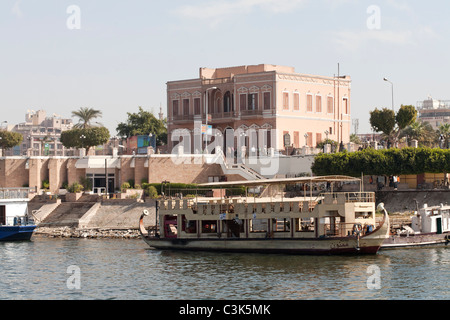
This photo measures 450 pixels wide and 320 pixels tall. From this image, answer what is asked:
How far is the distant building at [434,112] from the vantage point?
540ft

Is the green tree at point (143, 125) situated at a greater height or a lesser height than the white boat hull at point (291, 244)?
greater

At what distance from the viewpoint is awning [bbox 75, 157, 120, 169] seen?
83.5 m

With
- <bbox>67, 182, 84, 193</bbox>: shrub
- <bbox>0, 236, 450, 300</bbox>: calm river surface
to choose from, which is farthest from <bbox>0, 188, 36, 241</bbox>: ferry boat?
<bbox>67, 182, 84, 193</bbox>: shrub

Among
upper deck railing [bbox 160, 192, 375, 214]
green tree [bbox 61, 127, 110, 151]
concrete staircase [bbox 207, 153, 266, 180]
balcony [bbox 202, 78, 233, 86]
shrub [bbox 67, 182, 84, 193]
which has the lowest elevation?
upper deck railing [bbox 160, 192, 375, 214]

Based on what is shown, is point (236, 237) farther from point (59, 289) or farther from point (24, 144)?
point (24, 144)

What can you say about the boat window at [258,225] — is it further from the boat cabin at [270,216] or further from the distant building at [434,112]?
the distant building at [434,112]

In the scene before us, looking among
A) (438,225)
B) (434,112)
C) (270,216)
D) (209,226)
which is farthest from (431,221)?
(434,112)

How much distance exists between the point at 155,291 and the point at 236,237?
15282 mm

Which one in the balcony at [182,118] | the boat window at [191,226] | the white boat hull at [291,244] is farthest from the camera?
the balcony at [182,118]

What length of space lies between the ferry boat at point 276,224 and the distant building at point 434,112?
11423 centimetres

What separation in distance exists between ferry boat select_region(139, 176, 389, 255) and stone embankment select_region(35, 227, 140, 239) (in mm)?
9267

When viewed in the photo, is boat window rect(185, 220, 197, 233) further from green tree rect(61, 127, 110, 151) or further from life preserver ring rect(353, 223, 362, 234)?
green tree rect(61, 127, 110, 151)

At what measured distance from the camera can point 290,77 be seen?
86.4m

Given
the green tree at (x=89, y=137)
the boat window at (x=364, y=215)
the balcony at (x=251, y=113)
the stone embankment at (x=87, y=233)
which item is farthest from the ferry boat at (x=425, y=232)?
the green tree at (x=89, y=137)
